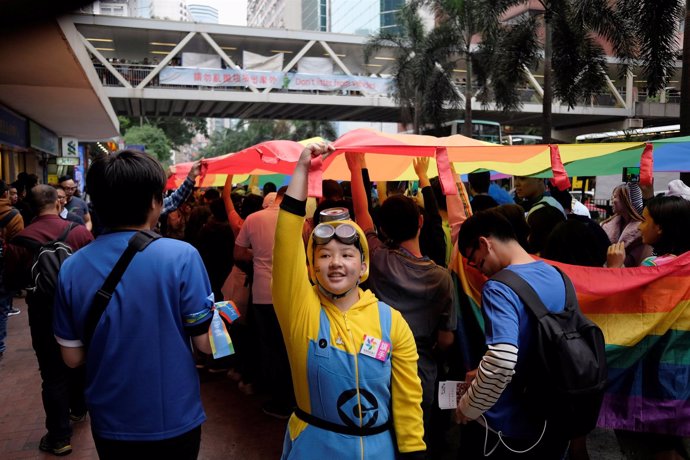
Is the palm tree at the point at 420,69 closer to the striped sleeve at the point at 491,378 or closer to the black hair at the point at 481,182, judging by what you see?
→ the black hair at the point at 481,182

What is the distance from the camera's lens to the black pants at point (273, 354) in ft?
15.1

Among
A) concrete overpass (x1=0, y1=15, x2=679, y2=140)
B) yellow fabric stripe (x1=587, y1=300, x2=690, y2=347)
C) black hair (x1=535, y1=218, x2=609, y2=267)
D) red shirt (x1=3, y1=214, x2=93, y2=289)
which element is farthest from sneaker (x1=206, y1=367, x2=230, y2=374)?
concrete overpass (x1=0, y1=15, x2=679, y2=140)

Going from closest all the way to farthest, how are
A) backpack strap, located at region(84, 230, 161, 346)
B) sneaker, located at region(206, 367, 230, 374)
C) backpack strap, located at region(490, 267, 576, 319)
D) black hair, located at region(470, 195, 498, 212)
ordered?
backpack strap, located at region(84, 230, 161, 346) → backpack strap, located at region(490, 267, 576, 319) → black hair, located at region(470, 195, 498, 212) → sneaker, located at region(206, 367, 230, 374)

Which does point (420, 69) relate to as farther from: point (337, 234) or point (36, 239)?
point (337, 234)

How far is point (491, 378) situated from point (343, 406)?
24.0 inches

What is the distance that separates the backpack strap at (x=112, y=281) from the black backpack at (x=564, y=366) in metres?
1.46

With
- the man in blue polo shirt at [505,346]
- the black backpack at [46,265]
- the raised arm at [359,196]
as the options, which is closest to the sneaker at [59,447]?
the black backpack at [46,265]

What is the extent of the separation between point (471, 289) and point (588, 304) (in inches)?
27.1

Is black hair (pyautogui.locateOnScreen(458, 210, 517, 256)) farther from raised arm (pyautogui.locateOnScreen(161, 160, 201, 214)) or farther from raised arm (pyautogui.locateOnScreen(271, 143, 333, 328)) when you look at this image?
raised arm (pyautogui.locateOnScreen(161, 160, 201, 214))

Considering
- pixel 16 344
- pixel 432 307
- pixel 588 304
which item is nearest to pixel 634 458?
pixel 588 304

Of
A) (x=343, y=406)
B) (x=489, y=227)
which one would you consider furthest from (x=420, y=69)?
(x=343, y=406)

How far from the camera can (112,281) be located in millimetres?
1997

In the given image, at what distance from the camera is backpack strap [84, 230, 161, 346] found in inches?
78.6

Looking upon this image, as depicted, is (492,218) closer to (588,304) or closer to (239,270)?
(588,304)
